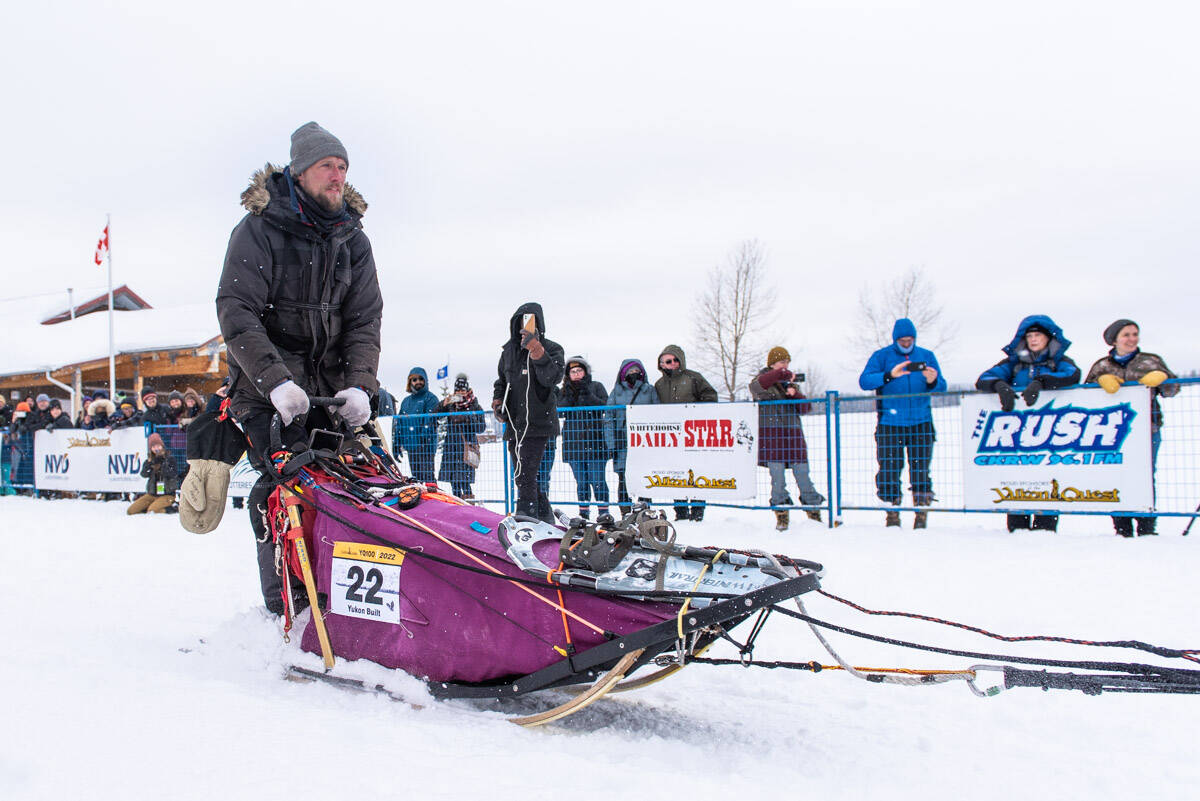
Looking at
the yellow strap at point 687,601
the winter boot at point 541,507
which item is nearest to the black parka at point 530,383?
the winter boot at point 541,507

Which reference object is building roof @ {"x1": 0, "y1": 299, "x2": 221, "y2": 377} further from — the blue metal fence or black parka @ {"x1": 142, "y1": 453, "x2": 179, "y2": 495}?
the blue metal fence

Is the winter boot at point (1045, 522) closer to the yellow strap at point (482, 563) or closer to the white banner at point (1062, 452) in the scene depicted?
the white banner at point (1062, 452)

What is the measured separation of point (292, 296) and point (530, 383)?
311cm

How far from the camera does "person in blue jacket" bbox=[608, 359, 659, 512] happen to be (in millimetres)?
7453

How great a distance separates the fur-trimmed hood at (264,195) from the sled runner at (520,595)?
938 millimetres

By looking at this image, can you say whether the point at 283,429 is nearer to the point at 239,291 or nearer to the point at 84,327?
the point at 239,291

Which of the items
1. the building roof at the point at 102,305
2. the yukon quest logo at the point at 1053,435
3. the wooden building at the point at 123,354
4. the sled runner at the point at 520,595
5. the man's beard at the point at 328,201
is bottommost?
the sled runner at the point at 520,595

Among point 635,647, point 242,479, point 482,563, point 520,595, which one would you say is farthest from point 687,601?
point 242,479

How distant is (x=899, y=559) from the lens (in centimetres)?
523

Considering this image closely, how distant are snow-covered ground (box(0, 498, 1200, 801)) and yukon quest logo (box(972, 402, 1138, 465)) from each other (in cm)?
156

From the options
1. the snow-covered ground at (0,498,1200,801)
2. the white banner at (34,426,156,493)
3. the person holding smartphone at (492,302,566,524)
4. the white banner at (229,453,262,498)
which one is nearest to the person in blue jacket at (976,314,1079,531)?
the snow-covered ground at (0,498,1200,801)

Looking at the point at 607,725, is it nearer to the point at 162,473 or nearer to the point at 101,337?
the point at 162,473

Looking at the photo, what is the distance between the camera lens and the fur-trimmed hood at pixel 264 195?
300 cm

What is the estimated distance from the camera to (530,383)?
6156 millimetres
